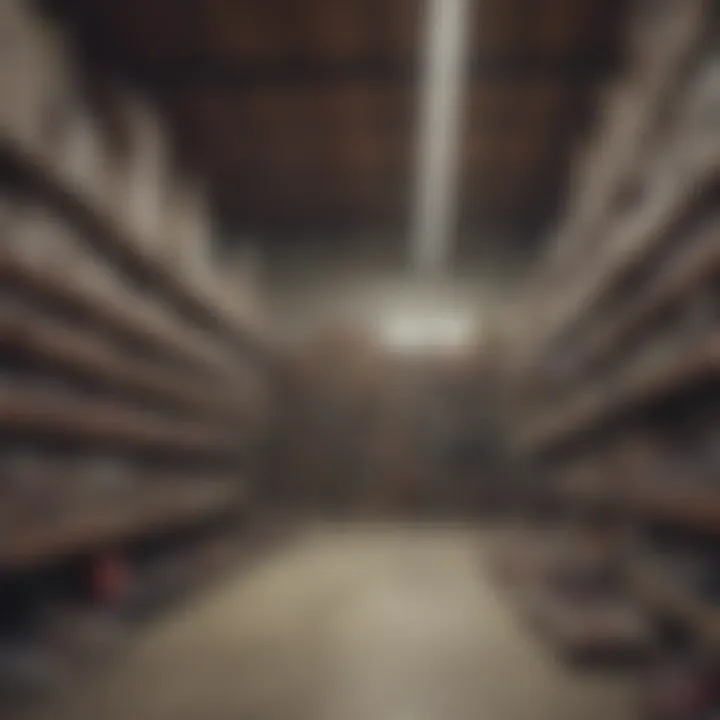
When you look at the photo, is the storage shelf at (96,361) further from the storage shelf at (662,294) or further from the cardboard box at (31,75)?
the storage shelf at (662,294)

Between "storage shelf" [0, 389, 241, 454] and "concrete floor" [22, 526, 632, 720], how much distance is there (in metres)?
0.93

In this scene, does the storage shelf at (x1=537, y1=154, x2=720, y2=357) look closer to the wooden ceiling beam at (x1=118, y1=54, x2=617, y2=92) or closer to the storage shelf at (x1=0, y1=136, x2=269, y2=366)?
the wooden ceiling beam at (x1=118, y1=54, x2=617, y2=92)

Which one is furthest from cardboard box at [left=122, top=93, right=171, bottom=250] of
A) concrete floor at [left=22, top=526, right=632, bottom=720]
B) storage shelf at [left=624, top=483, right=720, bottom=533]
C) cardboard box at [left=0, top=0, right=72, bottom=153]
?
storage shelf at [left=624, top=483, right=720, bottom=533]

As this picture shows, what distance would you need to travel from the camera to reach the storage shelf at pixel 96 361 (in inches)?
114

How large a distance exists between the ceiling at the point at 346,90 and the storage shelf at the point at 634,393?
263cm

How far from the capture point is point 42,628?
317 centimetres

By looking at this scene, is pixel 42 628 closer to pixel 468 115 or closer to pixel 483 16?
pixel 483 16

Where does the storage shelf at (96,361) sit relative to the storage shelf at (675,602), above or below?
above

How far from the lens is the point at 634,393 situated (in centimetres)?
336

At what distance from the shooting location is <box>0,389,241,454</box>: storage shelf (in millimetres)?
2828

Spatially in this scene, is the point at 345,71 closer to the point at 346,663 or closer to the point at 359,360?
the point at 359,360

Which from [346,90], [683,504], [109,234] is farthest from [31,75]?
[683,504]

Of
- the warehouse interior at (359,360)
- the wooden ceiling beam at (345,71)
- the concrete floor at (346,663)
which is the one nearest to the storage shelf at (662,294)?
the warehouse interior at (359,360)

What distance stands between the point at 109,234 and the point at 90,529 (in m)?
1.33
